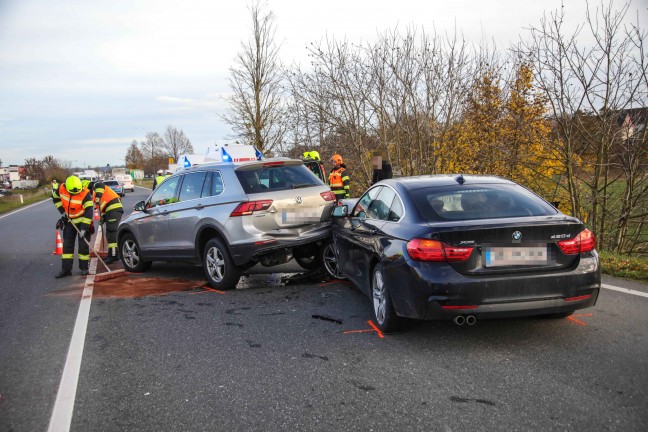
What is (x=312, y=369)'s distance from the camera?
12.6 feet

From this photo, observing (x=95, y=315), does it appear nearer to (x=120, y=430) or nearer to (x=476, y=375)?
(x=120, y=430)

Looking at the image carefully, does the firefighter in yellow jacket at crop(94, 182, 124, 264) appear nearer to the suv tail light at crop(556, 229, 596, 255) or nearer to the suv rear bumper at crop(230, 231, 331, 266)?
the suv rear bumper at crop(230, 231, 331, 266)

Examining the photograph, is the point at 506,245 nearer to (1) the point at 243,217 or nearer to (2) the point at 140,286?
(1) the point at 243,217

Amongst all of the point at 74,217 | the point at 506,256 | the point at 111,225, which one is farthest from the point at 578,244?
the point at 111,225

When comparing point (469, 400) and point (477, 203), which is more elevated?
point (477, 203)

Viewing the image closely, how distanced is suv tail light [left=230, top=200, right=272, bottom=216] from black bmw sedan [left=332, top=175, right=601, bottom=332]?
7.58 ft

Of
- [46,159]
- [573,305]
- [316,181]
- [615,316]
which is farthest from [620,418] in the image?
[46,159]

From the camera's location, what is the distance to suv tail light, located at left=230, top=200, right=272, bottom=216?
635cm

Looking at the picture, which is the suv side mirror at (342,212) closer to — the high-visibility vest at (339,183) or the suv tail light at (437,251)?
the suv tail light at (437,251)

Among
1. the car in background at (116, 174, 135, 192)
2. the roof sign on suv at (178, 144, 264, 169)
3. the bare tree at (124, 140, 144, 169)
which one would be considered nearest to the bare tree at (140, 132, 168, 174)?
the bare tree at (124, 140, 144, 169)

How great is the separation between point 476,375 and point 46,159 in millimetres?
114693

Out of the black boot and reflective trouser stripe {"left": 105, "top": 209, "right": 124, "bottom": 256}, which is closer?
the black boot

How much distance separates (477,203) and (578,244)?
2.86 ft

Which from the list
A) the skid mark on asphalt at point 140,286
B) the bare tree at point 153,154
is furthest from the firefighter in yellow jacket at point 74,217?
the bare tree at point 153,154
